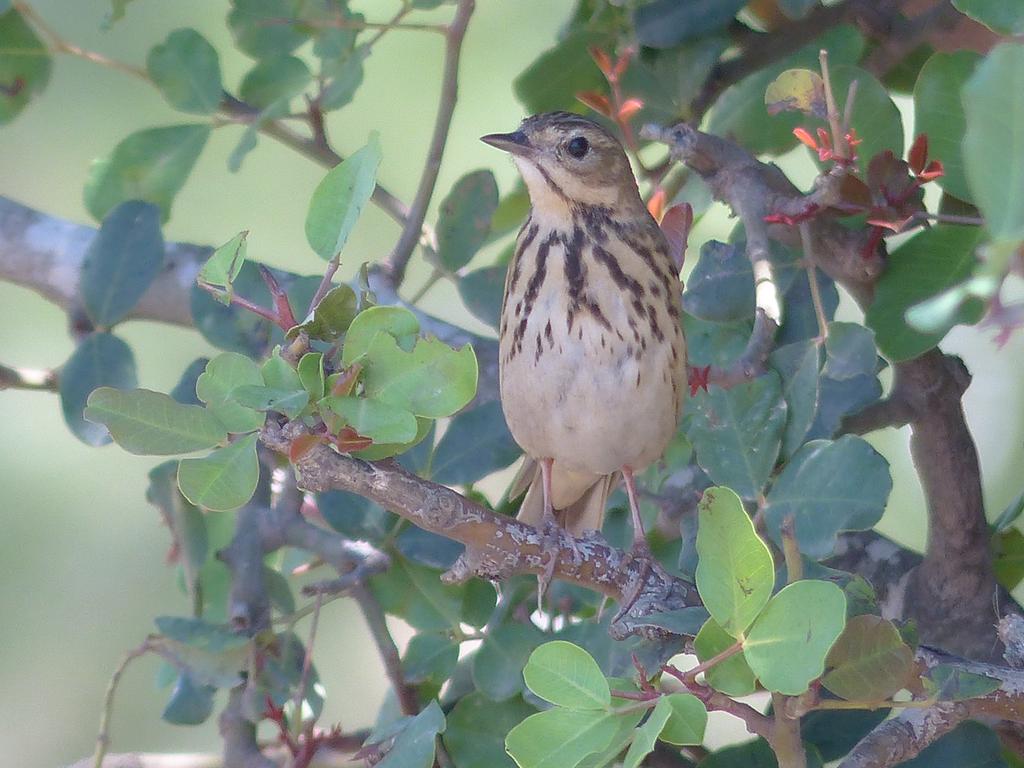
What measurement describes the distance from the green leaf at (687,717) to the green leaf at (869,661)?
0.23m

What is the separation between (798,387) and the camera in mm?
2463

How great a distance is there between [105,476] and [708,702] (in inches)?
165

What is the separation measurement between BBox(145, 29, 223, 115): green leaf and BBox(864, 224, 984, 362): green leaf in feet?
5.20

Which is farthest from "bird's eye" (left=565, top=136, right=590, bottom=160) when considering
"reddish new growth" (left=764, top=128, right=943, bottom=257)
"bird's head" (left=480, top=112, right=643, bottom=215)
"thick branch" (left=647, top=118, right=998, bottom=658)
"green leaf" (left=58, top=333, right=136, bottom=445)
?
"green leaf" (left=58, top=333, right=136, bottom=445)

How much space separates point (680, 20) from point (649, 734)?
1817 mm

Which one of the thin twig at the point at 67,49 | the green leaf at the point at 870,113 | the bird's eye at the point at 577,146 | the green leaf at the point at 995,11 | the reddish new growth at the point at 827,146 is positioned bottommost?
the bird's eye at the point at 577,146

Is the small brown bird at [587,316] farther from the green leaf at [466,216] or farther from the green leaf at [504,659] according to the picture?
the green leaf at [504,659]

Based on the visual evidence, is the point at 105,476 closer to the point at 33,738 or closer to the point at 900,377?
the point at 33,738

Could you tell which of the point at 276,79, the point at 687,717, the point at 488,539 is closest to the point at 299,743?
the point at 488,539

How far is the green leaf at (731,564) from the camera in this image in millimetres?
1718

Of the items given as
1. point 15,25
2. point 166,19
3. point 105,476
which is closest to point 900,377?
point 15,25

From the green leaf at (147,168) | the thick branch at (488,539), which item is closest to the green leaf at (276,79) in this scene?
the green leaf at (147,168)

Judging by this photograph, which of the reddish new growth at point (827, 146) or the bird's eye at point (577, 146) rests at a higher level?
the reddish new growth at point (827, 146)

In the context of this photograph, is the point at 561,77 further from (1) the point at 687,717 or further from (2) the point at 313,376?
(1) the point at 687,717
